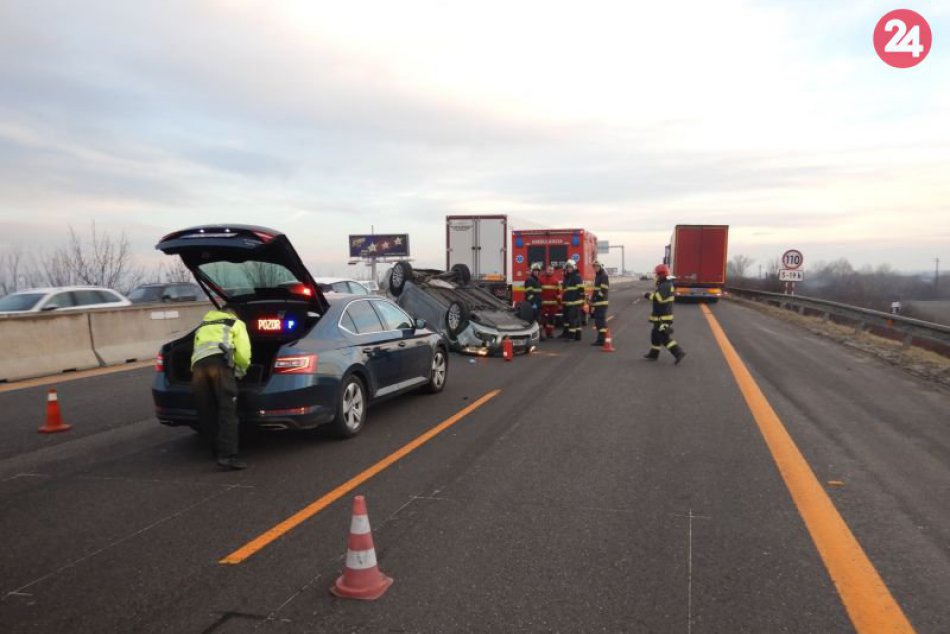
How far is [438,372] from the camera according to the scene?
898 centimetres

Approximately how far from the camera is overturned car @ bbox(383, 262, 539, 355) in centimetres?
1302

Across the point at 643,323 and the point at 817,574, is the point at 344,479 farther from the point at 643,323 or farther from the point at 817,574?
the point at 643,323

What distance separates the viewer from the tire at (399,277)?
1334 centimetres

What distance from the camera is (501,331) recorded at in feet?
42.5

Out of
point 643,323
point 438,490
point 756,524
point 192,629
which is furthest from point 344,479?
point 643,323

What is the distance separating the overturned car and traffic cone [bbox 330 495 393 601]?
953 cm

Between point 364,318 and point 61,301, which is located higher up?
point 364,318

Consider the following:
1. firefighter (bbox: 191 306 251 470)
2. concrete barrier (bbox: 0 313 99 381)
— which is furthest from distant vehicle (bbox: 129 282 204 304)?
firefighter (bbox: 191 306 251 470)

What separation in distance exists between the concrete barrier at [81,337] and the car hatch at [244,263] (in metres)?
6.05

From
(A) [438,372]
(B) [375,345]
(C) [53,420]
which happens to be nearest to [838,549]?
(B) [375,345]

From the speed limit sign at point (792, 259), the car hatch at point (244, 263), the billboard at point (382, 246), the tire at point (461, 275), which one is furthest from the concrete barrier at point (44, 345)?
the billboard at point (382, 246)

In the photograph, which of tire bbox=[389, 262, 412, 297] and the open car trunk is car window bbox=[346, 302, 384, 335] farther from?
tire bbox=[389, 262, 412, 297]

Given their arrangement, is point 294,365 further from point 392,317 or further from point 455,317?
point 455,317

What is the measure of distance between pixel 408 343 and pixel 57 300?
32.7ft
